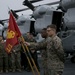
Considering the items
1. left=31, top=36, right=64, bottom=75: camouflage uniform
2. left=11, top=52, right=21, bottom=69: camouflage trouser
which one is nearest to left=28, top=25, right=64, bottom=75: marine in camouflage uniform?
left=31, top=36, right=64, bottom=75: camouflage uniform

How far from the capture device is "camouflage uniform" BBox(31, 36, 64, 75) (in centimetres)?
584

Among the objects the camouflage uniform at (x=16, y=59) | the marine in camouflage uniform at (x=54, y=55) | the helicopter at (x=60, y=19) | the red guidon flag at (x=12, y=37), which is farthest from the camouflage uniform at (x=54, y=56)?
the helicopter at (x=60, y=19)

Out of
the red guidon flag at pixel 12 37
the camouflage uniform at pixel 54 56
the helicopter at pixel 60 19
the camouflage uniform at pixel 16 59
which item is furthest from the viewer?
the helicopter at pixel 60 19

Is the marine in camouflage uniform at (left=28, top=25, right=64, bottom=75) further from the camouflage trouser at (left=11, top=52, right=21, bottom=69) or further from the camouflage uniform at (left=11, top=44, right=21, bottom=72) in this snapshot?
the camouflage trouser at (left=11, top=52, right=21, bottom=69)

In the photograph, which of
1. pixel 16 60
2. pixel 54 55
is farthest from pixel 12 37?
pixel 16 60

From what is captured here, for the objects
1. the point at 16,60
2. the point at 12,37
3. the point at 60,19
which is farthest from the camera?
the point at 60,19

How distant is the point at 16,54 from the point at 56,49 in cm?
Result: 763

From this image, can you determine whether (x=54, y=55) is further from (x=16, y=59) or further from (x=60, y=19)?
(x=60, y=19)

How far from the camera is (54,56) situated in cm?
589

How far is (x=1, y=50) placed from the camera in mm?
13102

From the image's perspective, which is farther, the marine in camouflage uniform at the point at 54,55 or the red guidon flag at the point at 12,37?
the red guidon flag at the point at 12,37

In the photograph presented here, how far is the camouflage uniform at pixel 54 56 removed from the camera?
5.84 meters

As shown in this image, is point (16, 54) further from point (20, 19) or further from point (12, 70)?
point (20, 19)

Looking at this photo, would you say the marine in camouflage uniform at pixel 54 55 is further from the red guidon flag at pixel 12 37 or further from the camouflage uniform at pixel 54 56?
the red guidon flag at pixel 12 37
